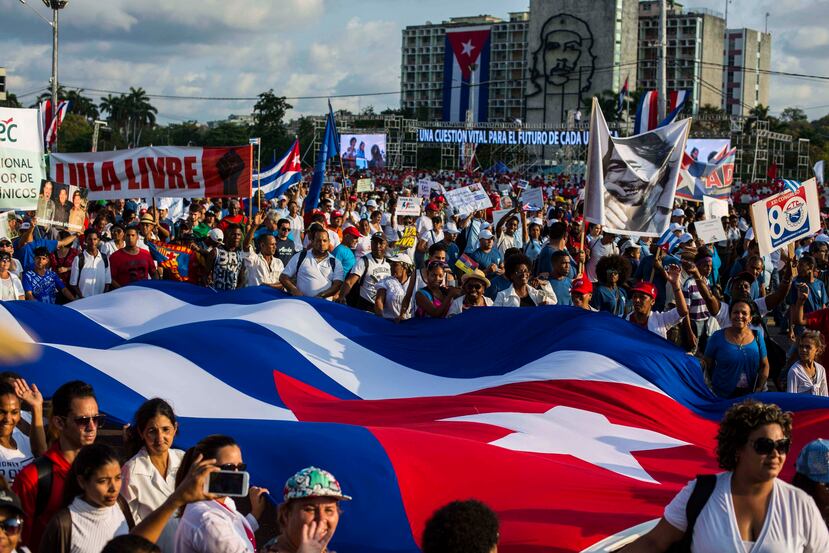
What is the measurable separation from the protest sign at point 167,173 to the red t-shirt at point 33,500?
353 inches

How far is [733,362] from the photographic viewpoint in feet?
23.0

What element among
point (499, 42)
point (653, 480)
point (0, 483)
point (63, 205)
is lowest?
point (653, 480)

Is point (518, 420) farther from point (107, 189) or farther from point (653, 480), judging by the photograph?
point (107, 189)

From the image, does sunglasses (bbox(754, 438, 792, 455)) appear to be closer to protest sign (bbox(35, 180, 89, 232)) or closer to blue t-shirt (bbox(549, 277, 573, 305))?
blue t-shirt (bbox(549, 277, 573, 305))

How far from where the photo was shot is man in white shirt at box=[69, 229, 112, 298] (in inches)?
412

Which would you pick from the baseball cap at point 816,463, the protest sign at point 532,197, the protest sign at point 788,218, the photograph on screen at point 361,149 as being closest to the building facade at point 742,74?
the photograph on screen at point 361,149

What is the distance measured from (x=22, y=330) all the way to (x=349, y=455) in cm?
384

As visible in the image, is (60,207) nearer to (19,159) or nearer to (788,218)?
(19,159)

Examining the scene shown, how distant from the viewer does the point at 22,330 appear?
8.18m

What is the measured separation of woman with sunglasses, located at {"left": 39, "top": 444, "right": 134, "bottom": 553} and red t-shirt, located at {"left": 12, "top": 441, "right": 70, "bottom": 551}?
21 cm

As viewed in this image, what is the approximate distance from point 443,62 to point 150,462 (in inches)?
5967

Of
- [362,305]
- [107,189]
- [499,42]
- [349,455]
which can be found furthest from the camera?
[499,42]

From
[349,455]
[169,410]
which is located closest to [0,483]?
[169,410]

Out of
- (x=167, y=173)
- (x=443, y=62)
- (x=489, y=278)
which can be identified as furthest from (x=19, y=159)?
(x=443, y=62)
